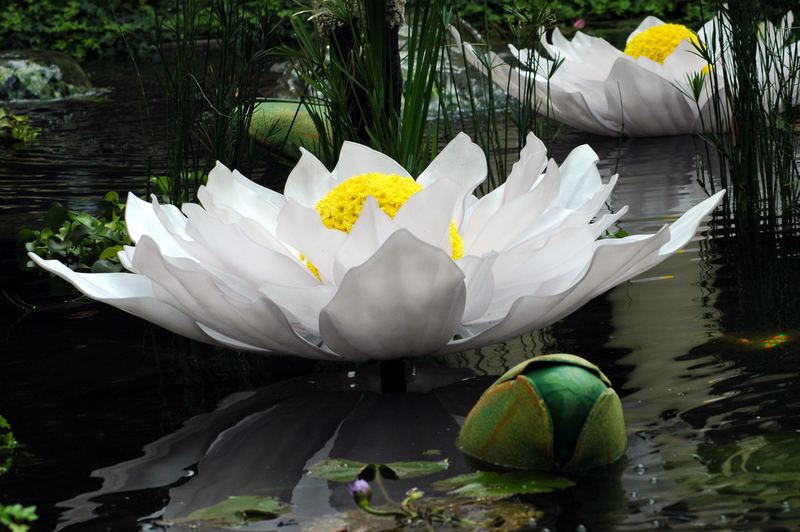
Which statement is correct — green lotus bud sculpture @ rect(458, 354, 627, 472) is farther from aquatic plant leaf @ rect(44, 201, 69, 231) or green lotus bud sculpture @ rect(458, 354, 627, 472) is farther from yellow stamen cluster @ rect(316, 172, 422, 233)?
aquatic plant leaf @ rect(44, 201, 69, 231)

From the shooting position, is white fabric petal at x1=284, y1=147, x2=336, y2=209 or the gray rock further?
the gray rock

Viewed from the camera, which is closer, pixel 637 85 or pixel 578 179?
pixel 578 179

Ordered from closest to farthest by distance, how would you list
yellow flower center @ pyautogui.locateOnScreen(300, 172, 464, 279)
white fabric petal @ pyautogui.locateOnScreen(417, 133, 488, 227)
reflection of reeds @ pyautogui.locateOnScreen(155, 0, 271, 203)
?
yellow flower center @ pyautogui.locateOnScreen(300, 172, 464, 279)
white fabric petal @ pyautogui.locateOnScreen(417, 133, 488, 227)
reflection of reeds @ pyautogui.locateOnScreen(155, 0, 271, 203)

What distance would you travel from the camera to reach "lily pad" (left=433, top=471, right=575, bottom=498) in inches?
42.4

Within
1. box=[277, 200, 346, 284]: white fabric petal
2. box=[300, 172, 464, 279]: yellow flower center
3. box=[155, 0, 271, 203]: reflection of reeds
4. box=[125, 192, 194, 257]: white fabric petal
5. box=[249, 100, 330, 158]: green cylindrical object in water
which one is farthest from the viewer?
box=[249, 100, 330, 158]: green cylindrical object in water

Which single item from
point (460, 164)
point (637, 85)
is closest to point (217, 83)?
point (460, 164)

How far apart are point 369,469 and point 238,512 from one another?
0.14 metres

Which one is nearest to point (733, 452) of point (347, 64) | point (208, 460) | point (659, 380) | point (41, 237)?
point (659, 380)

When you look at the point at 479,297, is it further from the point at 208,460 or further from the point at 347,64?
the point at 347,64

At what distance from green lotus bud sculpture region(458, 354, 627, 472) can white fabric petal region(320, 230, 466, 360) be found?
13 centimetres

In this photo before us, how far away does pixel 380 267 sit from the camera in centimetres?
121

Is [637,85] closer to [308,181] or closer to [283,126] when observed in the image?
[283,126]

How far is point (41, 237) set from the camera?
2.31 metres

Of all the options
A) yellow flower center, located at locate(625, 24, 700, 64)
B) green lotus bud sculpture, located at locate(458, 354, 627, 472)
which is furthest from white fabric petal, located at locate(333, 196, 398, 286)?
yellow flower center, located at locate(625, 24, 700, 64)
